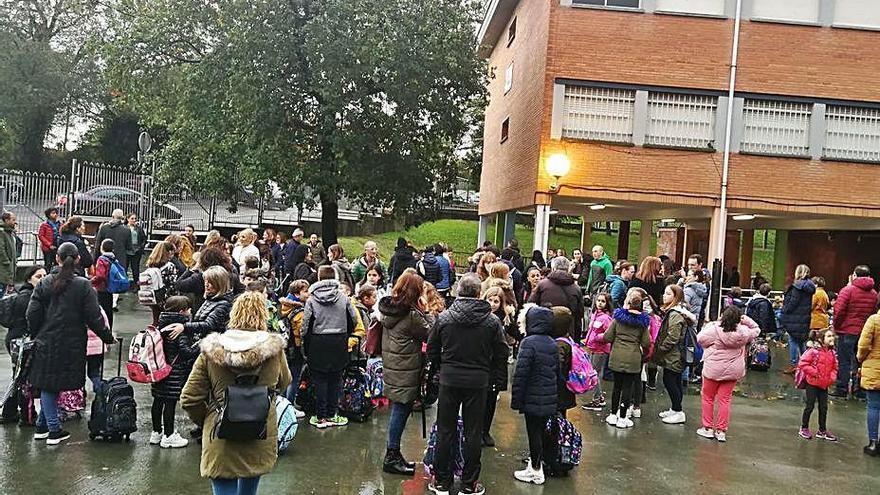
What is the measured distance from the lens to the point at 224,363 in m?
3.97

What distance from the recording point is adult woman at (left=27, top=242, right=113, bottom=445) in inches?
241

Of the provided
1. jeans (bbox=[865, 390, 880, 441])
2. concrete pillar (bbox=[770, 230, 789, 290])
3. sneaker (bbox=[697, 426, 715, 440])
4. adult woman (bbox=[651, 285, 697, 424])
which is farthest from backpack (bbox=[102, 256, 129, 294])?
concrete pillar (bbox=[770, 230, 789, 290])

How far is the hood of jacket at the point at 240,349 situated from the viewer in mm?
3953

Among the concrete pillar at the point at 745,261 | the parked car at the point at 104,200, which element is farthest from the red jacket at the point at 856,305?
the parked car at the point at 104,200

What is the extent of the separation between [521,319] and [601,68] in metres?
9.39

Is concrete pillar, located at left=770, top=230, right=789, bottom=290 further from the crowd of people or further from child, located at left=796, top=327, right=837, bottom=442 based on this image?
child, located at left=796, top=327, right=837, bottom=442

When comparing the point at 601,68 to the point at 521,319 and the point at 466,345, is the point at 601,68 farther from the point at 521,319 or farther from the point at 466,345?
the point at 466,345

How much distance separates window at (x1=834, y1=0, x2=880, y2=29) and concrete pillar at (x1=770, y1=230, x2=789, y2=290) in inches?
323

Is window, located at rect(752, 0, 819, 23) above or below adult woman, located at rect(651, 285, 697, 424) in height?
above

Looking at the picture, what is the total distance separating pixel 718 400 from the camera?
25.1 feet

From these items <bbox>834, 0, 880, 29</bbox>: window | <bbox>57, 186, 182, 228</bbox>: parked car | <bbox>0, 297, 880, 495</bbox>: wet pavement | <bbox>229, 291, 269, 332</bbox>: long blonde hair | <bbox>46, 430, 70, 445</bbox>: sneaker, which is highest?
<bbox>834, 0, 880, 29</bbox>: window

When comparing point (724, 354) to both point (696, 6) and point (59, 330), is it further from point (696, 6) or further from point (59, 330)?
point (696, 6)

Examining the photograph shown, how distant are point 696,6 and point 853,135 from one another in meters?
4.47

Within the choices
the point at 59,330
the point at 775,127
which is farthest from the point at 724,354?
the point at 775,127
